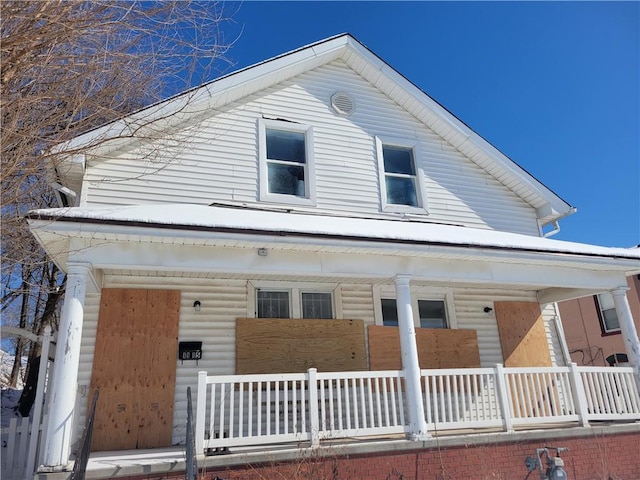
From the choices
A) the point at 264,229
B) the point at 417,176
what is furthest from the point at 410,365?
the point at 417,176

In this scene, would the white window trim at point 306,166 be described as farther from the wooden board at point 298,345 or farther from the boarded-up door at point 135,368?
the boarded-up door at point 135,368

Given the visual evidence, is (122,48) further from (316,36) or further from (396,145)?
(396,145)

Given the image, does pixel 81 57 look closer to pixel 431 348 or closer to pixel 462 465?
pixel 462 465

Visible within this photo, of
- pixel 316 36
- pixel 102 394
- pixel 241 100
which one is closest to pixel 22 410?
pixel 102 394

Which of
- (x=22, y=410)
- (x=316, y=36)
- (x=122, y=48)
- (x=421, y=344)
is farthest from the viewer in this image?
Answer: (x=22, y=410)

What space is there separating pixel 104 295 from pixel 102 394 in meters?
1.50

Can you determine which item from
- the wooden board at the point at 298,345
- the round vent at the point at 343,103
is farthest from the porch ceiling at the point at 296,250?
the round vent at the point at 343,103

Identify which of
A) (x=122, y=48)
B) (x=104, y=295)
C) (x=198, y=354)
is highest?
(x=122, y=48)

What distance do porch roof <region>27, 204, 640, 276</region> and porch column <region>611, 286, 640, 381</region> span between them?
1.70 ft

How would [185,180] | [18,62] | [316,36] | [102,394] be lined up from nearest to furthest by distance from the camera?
[18,62] < [102,394] < [185,180] < [316,36]

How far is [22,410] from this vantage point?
13367mm

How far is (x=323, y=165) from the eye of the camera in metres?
9.78

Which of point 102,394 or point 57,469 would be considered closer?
point 57,469

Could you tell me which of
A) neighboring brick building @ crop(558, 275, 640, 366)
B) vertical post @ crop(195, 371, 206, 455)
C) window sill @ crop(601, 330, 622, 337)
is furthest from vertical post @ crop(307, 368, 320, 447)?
window sill @ crop(601, 330, 622, 337)
